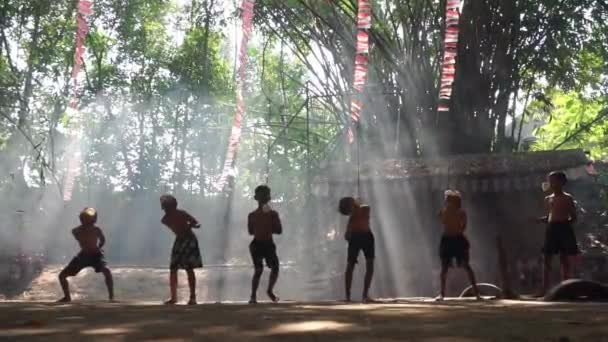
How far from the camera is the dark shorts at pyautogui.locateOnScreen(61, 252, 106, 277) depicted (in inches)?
328

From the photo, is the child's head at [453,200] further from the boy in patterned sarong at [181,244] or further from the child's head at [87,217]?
the child's head at [87,217]

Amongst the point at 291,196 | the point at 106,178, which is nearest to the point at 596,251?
the point at 291,196

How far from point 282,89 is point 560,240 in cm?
1587

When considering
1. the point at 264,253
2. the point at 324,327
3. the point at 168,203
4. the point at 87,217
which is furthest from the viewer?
the point at 87,217

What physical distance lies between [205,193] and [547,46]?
17.5m

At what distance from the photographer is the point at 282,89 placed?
2292cm

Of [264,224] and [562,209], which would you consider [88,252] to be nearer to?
[264,224]

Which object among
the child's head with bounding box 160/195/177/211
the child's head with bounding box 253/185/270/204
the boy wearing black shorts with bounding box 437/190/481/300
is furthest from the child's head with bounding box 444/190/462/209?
the child's head with bounding box 160/195/177/211

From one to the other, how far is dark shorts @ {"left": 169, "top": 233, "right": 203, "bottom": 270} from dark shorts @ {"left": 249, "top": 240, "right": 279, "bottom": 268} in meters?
0.64

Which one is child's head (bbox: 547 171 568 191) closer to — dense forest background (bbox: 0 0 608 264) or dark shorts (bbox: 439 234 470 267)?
dark shorts (bbox: 439 234 470 267)

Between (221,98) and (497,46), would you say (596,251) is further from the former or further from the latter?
(221,98)

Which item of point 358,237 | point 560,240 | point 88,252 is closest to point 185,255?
point 88,252

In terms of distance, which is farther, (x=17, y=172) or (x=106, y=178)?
(x=106, y=178)

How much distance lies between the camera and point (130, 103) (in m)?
27.7
